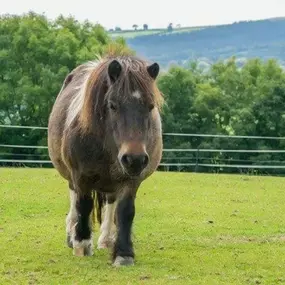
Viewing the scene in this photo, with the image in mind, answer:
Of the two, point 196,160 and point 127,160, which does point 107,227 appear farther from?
point 196,160

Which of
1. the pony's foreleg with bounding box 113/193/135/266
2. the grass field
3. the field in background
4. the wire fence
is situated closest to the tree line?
the wire fence

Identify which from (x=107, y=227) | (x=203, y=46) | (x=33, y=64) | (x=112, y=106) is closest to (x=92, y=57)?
(x=33, y=64)

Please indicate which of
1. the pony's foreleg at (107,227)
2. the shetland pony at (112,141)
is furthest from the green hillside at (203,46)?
the shetland pony at (112,141)

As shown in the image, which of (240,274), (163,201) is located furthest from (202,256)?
(163,201)

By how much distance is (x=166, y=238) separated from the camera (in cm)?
1016

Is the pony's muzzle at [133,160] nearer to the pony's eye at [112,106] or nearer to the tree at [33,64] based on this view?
the pony's eye at [112,106]

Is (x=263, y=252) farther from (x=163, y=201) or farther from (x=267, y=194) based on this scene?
(x=267, y=194)

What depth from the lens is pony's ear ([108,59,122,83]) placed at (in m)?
7.46

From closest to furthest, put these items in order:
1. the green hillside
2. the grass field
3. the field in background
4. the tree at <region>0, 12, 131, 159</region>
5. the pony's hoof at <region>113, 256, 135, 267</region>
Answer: the grass field
the pony's hoof at <region>113, 256, 135, 267</region>
the tree at <region>0, 12, 131, 159</region>
the green hillside
the field in background

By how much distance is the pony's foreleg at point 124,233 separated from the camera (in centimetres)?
784

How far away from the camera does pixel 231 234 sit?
10.8 metres

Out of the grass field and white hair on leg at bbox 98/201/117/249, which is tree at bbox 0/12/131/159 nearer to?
the grass field

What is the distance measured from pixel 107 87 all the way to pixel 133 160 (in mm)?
1011

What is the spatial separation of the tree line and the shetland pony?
29.8 meters
